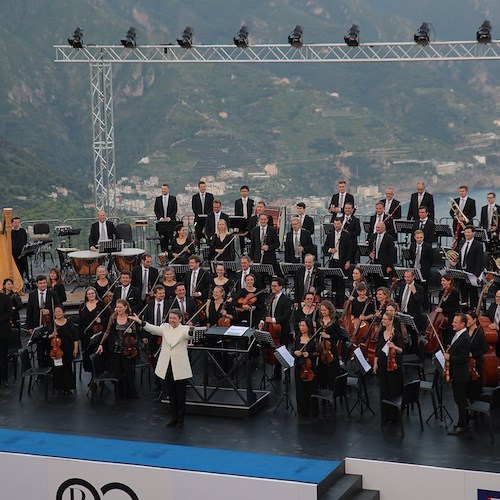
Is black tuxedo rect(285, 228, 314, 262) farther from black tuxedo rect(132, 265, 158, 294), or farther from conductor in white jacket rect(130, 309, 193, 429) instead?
conductor in white jacket rect(130, 309, 193, 429)

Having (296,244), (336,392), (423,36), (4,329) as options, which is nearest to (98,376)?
(4,329)

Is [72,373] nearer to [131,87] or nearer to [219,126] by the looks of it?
[219,126]

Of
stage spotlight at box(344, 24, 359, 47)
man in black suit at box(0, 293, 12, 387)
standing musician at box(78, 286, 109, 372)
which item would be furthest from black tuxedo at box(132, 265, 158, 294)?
stage spotlight at box(344, 24, 359, 47)

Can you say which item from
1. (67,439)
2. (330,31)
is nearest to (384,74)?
(330,31)

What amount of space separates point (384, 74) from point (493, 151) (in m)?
6.80

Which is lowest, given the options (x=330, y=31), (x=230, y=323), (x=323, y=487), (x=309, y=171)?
(x=323, y=487)

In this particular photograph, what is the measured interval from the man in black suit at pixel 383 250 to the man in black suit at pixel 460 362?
3653 millimetres

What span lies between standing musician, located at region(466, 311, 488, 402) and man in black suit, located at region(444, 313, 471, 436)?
16cm

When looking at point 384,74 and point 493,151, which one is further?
point 384,74

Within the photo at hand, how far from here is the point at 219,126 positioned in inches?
1259

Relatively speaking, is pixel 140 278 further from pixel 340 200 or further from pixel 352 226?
pixel 340 200

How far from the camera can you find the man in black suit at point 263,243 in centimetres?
1537

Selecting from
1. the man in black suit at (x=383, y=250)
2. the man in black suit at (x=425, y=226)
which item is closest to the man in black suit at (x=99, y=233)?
the man in black suit at (x=383, y=250)

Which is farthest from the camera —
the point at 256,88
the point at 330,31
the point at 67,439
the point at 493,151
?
the point at 330,31
